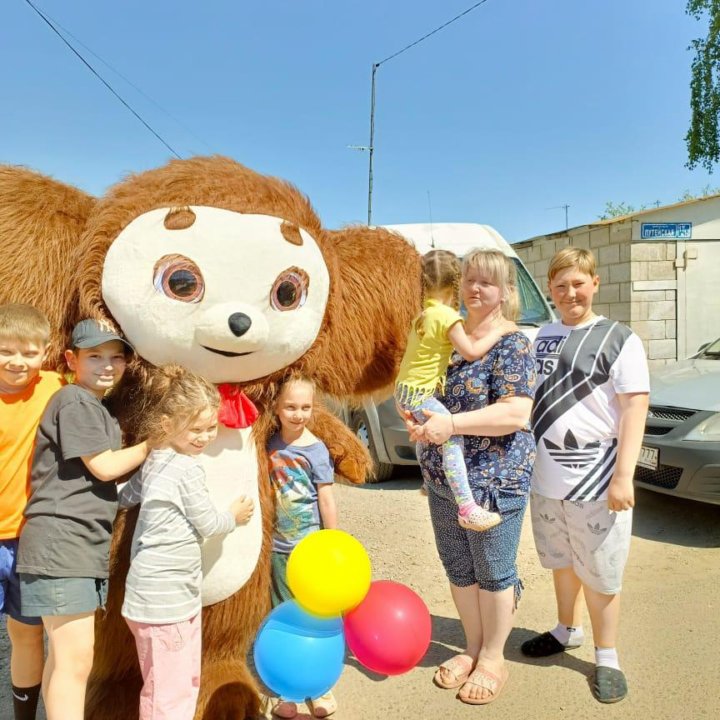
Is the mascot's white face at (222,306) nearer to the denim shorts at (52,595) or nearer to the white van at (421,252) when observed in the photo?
the denim shorts at (52,595)

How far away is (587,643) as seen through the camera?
10.3 feet

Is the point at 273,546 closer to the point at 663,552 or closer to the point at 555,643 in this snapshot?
the point at 555,643

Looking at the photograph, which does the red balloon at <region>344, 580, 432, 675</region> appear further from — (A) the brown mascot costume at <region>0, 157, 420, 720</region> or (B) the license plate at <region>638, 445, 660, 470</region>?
(B) the license plate at <region>638, 445, 660, 470</region>

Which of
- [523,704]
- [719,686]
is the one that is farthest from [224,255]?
[719,686]

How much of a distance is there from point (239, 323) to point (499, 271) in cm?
103

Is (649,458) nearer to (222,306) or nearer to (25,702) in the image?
(222,306)

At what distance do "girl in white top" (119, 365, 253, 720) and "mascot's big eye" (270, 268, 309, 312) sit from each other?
0.41m

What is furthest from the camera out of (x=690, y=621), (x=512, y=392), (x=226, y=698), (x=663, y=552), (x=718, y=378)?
(x=718, y=378)

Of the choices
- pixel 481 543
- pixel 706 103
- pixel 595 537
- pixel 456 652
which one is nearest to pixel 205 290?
pixel 481 543

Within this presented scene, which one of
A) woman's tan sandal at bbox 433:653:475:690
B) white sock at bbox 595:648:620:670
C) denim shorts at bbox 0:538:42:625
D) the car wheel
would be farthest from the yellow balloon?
the car wheel

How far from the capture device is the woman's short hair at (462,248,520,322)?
8.12 feet

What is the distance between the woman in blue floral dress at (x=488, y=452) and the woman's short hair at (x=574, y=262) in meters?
0.30

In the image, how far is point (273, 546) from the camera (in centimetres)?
249

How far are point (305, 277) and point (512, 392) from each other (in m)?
0.88
